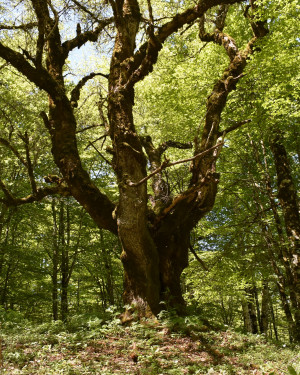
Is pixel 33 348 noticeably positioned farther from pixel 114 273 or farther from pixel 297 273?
pixel 114 273

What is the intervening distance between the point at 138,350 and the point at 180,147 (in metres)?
4.45

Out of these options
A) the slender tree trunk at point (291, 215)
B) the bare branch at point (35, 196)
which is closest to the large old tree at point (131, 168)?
the bare branch at point (35, 196)

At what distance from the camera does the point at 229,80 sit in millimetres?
5703

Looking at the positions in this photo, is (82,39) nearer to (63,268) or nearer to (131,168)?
(131,168)

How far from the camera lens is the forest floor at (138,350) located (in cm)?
316

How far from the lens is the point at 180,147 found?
6805mm

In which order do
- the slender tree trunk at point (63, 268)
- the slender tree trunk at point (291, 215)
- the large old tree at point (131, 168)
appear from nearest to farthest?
1. the large old tree at point (131, 168)
2. the slender tree trunk at point (291, 215)
3. the slender tree trunk at point (63, 268)

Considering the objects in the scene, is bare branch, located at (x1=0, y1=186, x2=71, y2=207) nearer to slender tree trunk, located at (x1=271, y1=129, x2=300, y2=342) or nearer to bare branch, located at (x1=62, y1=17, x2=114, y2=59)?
bare branch, located at (x1=62, y1=17, x2=114, y2=59)

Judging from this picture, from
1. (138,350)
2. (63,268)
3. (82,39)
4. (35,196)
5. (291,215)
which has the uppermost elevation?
(82,39)

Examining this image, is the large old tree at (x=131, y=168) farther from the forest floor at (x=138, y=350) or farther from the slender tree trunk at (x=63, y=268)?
the slender tree trunk at (x=63, y=268)

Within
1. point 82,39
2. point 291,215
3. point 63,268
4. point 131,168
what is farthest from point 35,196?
point 63,268

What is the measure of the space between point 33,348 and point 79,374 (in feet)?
3.64

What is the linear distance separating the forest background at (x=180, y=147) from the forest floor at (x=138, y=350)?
1.65ft

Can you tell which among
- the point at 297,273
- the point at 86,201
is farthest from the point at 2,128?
the point at 297,273
